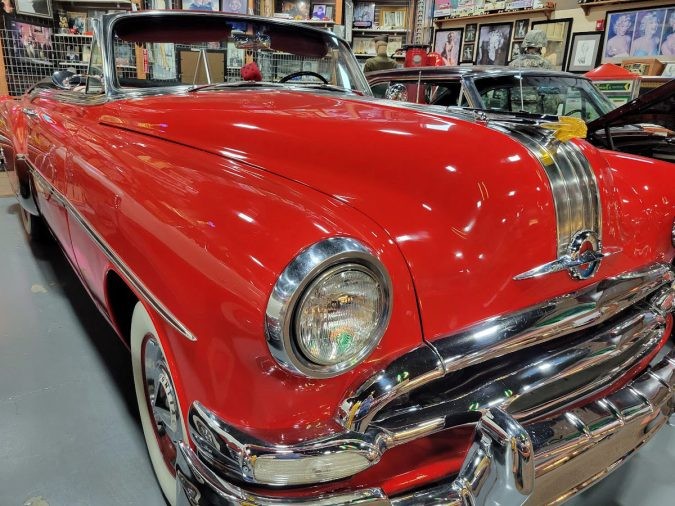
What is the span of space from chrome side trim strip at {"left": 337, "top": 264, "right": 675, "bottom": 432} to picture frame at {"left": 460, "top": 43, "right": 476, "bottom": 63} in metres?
6.38

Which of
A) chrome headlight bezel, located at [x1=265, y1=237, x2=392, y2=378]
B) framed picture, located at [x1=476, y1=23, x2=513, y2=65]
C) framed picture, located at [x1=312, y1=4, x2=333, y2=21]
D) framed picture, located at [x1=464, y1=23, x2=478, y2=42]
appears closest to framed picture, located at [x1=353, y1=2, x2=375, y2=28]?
framed picture, located at [x1=312, y1=4, x2=333, y2=21]

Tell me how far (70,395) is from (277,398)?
1320 mm

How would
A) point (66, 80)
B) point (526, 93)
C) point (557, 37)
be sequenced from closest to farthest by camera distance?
1. point (66, 80)
2. point (526, 93)
3. point (557, 37)

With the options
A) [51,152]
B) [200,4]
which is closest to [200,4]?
[200,4]

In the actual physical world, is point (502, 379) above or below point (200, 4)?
below

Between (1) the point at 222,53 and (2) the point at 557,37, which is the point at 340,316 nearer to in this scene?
(1) the point at 222,53

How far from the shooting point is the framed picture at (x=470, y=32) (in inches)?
269

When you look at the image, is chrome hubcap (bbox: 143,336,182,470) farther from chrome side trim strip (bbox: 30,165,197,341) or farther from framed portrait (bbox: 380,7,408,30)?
framed portrait (bbox: 380,7,408,30)

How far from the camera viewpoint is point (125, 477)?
147 centimetres

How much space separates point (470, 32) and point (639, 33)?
2.31m

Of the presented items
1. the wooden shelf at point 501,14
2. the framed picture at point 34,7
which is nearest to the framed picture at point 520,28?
the wooden shelf at point 501,14

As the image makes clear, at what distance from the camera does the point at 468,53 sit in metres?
A: 6.99

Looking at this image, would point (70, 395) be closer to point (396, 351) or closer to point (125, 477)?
point (125, 477)

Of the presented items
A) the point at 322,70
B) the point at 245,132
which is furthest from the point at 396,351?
the point at 322,70
